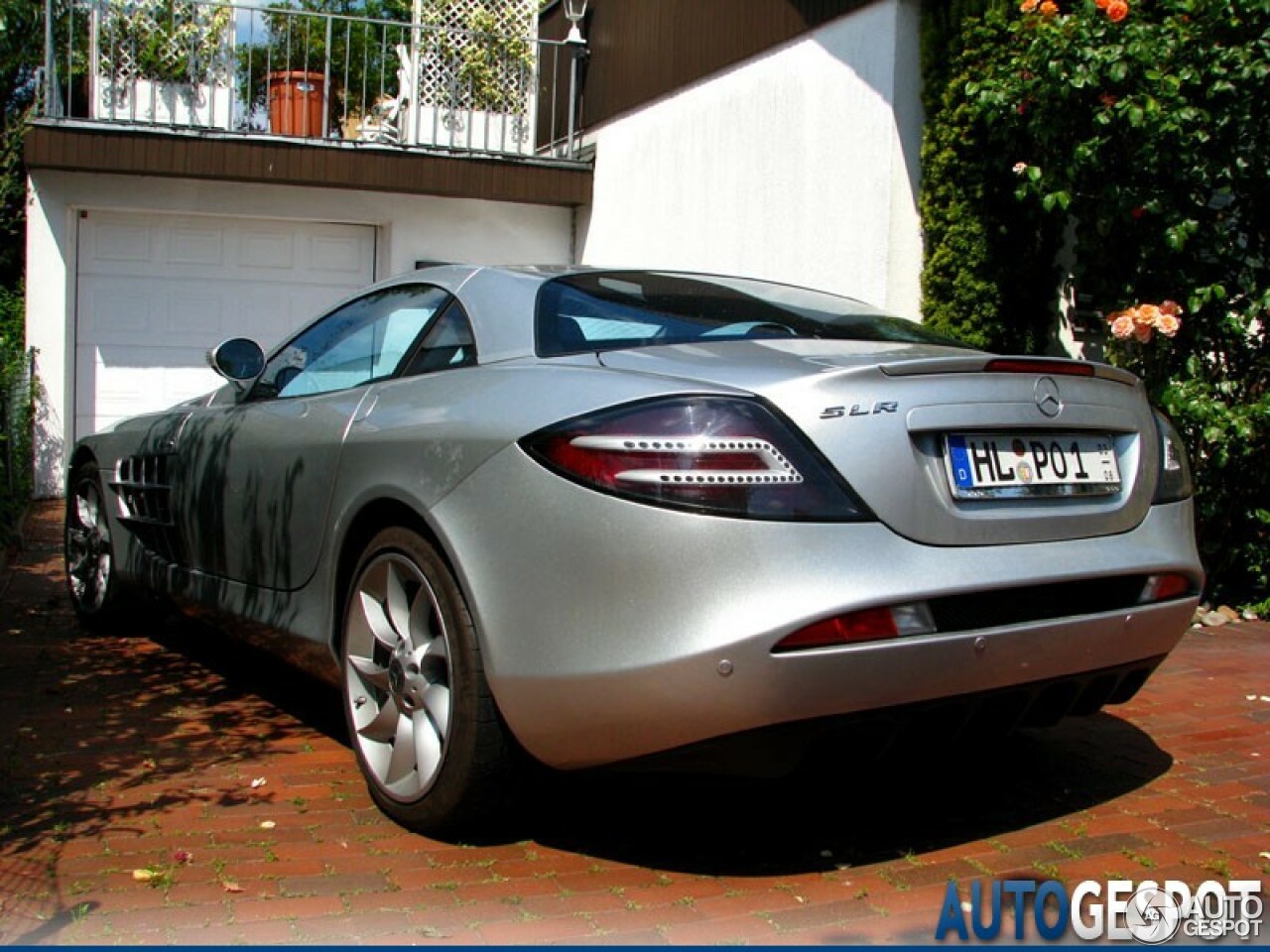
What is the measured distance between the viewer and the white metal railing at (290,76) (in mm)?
11523

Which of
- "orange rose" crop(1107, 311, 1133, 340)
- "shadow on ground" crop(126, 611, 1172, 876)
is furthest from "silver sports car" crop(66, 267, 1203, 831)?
"orange rose" crop(1107, 311, 1133, 340)

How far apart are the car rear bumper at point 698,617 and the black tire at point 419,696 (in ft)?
0.36

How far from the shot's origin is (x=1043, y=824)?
3533 millimetres

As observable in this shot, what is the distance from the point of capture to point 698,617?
274 cm

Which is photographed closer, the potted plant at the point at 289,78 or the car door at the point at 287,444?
the car door at the point at 287,444

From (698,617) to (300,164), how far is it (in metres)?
9.40

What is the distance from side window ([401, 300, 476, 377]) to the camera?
3.68 metres

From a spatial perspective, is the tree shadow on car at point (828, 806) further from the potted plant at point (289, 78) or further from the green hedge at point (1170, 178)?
the potted plant at point (289, 78)

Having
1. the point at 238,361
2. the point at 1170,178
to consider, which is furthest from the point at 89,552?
the point at 1170,178

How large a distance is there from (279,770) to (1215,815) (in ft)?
8.65

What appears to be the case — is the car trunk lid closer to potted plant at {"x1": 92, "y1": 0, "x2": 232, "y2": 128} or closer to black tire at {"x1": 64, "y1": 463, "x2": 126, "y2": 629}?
black tire at {"x1": 64, "y1": 463, "x2": 126, "y2": 629}

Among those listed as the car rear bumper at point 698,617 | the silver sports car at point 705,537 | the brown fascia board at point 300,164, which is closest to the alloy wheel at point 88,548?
the silver sports car at point 705,537

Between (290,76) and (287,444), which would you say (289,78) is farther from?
(287,444)

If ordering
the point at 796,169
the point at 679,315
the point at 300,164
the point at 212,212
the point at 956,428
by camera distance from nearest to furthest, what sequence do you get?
1. the point at 956,428
2. the point at 679,315
3. the point at 796,169
4. the point at 300,164
5. the point at 212,212
